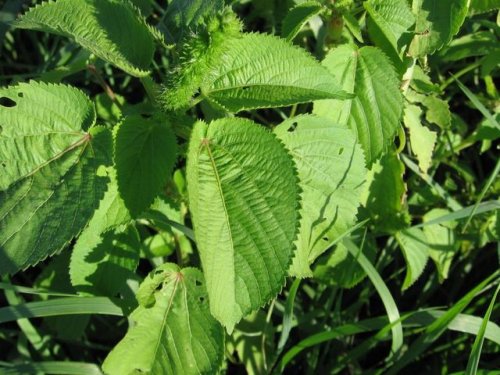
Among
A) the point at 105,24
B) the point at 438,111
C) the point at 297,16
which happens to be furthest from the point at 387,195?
the point at 105,24

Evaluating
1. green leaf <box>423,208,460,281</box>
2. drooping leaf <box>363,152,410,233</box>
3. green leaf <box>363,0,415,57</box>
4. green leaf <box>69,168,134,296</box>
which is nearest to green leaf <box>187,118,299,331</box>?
green leaf <box>69,168,134,296</box>

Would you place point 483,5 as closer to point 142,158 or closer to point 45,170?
point 142,158

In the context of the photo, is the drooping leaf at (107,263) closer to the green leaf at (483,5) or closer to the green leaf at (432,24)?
the green leaf at (432,24)

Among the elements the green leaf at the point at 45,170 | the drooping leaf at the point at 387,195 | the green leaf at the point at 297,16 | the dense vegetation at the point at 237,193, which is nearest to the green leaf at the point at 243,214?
the dense vegetation at the point at 237,193

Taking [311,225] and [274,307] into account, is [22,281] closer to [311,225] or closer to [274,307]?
[274,307]

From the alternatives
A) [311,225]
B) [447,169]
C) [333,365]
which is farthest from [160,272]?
[447,169]

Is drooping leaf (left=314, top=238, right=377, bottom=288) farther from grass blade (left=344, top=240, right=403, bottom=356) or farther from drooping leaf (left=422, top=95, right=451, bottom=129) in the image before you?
drooping leaf (left=422, top=95, right=451, bottom=129)
